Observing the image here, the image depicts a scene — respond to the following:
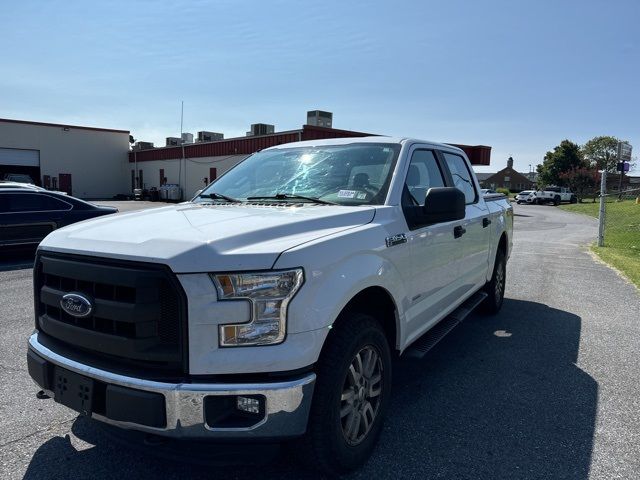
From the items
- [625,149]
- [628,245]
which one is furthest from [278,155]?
[625,149]

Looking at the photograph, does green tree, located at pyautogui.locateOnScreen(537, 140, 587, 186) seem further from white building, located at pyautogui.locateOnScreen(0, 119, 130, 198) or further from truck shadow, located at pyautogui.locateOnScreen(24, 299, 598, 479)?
truck shadow, located at pyautogui.locateOnScreen(24, 299, 598, 479)

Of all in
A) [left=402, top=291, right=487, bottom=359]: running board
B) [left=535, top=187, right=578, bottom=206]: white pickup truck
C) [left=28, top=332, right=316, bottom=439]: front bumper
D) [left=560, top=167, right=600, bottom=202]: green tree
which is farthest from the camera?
[left=560, top=167, right=600, bottom=202]: green tree

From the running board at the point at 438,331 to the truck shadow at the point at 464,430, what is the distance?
0.41 m

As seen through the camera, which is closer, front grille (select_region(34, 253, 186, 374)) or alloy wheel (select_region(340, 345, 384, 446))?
front grille (select_region(34, 253, 186, 374))

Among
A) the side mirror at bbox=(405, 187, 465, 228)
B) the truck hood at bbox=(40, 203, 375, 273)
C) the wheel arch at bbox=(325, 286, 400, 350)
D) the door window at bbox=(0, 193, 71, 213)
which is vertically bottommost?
the wheel arch at bbox=(325, 286, 400, 350)

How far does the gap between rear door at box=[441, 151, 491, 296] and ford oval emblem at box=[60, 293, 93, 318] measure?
9.90 feet

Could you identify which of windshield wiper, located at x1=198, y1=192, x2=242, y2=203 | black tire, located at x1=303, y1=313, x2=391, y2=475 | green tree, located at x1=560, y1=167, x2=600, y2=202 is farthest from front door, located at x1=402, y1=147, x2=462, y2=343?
green tree, located at x1=560, y1=167, x2=600, y2=202

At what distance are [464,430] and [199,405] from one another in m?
1.95

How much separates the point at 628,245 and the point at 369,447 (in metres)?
14.8

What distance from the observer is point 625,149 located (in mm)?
16172

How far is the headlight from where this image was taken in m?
2.25

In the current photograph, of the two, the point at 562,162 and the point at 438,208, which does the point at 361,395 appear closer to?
the point at 438,208

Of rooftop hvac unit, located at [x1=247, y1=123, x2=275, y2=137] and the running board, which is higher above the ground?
rooftop hvac unit, located at [x1=247, y1=123, x2=275, y2=137]

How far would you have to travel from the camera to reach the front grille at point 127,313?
227cm
